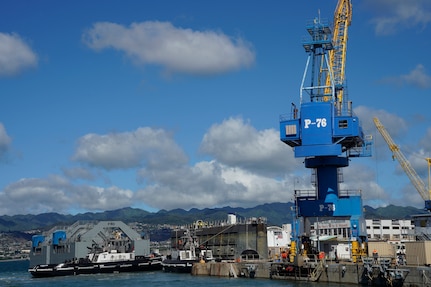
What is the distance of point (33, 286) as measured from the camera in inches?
2768

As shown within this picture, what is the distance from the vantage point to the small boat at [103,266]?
288 ft

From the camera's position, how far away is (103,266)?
288ft

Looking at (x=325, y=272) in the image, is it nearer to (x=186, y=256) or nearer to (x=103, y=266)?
(x=186, y=256)

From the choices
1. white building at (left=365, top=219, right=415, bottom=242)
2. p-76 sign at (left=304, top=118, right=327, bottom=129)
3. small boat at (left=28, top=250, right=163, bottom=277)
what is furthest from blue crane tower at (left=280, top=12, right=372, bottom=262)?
white building at (left=365, top=219, right=415, bottom=242)

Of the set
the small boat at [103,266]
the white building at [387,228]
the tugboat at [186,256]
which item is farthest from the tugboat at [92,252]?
the white building at [387,228]

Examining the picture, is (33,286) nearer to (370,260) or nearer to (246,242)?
(246,242)

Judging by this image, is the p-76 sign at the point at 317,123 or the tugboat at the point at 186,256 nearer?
the p-76 sign at the point at 317,123

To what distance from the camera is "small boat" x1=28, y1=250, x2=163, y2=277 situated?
288 feet

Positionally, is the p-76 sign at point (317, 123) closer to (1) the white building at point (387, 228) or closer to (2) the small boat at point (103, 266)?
(2) the small boat at point (103, 266)

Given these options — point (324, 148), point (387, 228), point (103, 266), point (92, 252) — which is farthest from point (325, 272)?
point (387, 228)

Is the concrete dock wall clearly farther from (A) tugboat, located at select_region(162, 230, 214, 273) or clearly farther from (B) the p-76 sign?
(B) the p-76 sign

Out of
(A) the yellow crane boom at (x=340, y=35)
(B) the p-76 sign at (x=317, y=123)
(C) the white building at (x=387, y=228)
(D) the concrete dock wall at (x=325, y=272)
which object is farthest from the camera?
(C) the white building at (x=387, y=228)

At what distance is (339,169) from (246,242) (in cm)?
2341

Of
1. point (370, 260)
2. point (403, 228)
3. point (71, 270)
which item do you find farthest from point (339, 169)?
point (403, 228)
